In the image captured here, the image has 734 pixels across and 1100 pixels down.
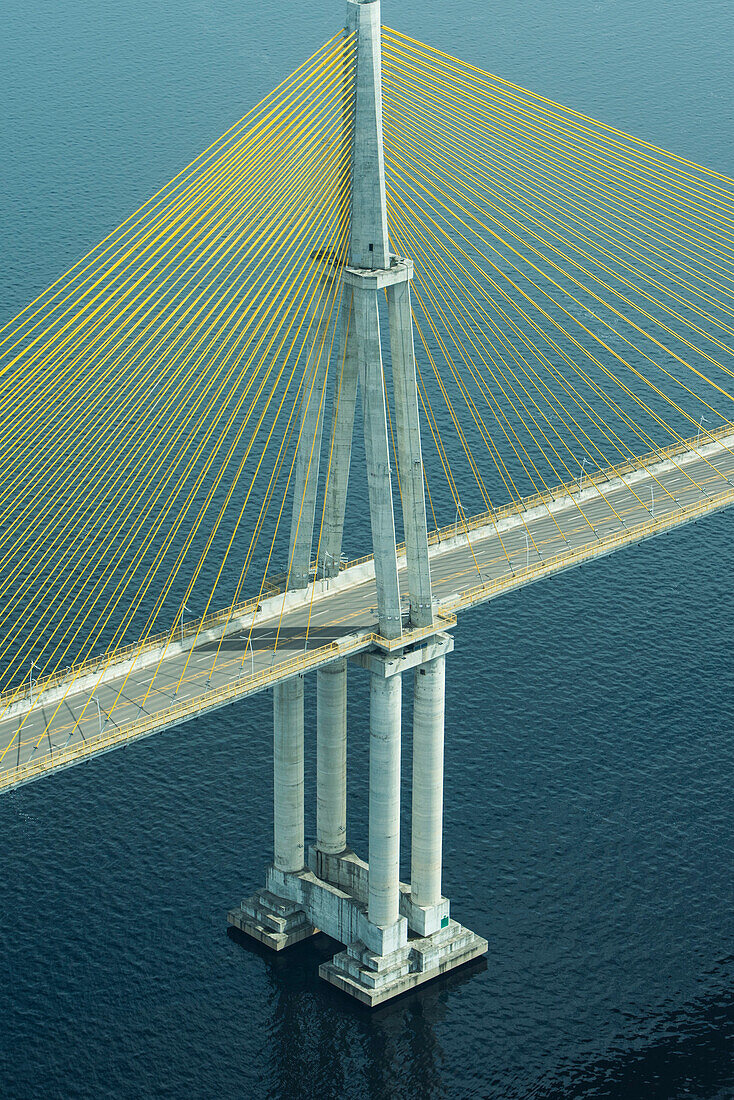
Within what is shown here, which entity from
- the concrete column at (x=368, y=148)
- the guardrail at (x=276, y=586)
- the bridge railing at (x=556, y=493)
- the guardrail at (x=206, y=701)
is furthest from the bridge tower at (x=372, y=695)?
the bridge railing at (x=556, y=493)

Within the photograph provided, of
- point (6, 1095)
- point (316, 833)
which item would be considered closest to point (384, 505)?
point (316, 833)

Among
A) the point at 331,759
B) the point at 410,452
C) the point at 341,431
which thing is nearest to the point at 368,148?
the point at 410,452

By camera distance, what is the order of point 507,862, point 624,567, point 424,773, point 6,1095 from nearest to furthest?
point 6,1095
point 424,773
point 507,862
point 624,567

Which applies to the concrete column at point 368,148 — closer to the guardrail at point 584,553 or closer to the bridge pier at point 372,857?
the guardrail at point 584,553

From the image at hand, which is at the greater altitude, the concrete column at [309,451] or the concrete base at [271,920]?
the concrete column at [309,451]

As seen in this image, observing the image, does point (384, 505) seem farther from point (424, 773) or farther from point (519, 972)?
point (519, 972)
